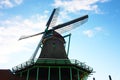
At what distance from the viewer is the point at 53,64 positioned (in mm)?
19547

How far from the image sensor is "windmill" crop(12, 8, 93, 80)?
1958cm

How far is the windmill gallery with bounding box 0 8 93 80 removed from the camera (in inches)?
771

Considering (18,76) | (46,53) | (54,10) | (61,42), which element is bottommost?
(18,76)

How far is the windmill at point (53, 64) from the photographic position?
1958 cm

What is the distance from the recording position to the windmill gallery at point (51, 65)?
19594 mm

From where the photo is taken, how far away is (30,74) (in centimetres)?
2122

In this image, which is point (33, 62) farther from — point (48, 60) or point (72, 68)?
point (72, 68)

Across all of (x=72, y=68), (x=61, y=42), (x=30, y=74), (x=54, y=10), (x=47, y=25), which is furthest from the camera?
(x=54, y=10)

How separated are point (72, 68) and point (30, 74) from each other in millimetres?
5365

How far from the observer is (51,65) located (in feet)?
64.1

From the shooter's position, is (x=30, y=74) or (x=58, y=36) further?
(x=58, y=36)

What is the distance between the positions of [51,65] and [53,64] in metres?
0.25

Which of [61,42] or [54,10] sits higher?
[54,10]

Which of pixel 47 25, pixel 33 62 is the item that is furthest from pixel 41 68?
pixel 47 25
